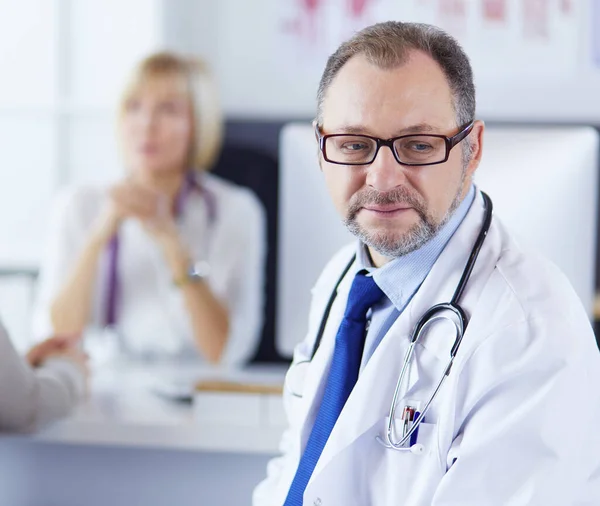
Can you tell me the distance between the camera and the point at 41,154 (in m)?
2.98

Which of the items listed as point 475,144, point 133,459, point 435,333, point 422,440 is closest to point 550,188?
point 475,144

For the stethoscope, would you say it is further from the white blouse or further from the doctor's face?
the white blouse

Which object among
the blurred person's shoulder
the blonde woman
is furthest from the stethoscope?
the blurred person's shoulder

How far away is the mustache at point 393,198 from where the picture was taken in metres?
1.12

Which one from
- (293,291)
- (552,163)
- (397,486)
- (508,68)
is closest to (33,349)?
(293,291)

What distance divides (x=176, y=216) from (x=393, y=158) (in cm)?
160

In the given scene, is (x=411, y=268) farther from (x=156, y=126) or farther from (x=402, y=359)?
(x=156, y=126)

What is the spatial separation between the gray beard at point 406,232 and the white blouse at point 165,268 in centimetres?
138

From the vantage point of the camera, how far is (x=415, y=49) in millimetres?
1111

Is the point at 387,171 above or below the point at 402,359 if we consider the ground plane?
above

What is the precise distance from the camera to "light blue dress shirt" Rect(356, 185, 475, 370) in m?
1.23

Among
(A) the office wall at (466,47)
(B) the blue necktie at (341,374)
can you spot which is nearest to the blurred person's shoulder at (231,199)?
(A) the office wall at (466,47)

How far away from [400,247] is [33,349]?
109cm

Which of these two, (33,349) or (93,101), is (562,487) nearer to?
(33,349)
